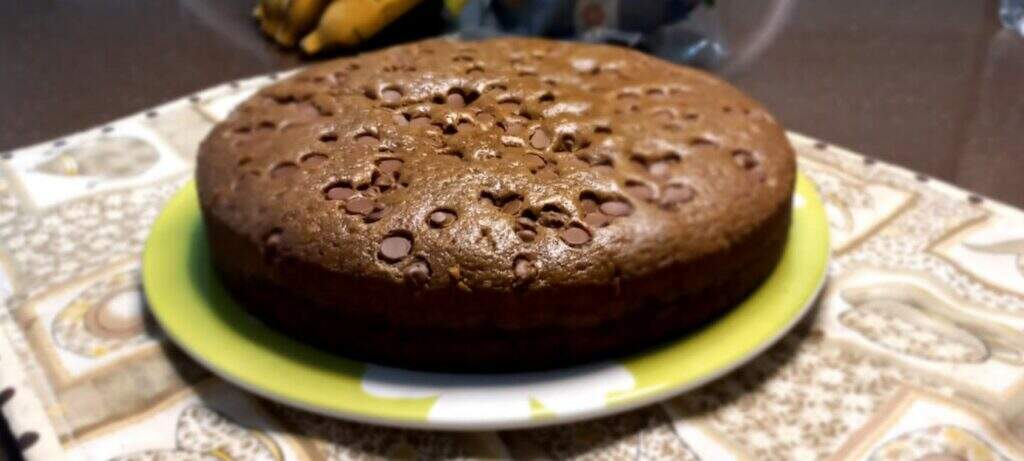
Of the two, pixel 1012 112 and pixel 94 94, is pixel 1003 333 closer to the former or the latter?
pixel 1012 112

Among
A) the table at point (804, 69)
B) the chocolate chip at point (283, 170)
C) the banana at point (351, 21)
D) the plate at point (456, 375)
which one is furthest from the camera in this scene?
the banana at point (351, 21)

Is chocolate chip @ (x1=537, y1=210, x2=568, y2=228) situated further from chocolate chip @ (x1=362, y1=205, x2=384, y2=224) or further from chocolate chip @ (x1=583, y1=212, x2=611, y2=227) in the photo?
chocolate chip @ (x1=362, y1=205, x2=384, y2=224)

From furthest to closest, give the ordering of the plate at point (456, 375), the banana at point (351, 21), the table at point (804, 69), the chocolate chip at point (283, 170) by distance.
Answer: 1. the banana at point (351, 21)
2. the table at point (804, 69)
3. the chocolate chip at point (283, 170)
4. the plate at point (456, 375)

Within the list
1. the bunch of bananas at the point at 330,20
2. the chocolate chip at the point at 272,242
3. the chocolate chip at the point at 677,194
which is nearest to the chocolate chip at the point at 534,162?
the chocolate chip at the point at 677,194

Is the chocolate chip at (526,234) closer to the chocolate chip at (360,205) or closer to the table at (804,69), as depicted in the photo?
the chocolate chip at (360,205)

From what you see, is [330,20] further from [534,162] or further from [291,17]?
[534,162]

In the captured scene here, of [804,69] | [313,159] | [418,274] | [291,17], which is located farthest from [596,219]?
[291,17]
